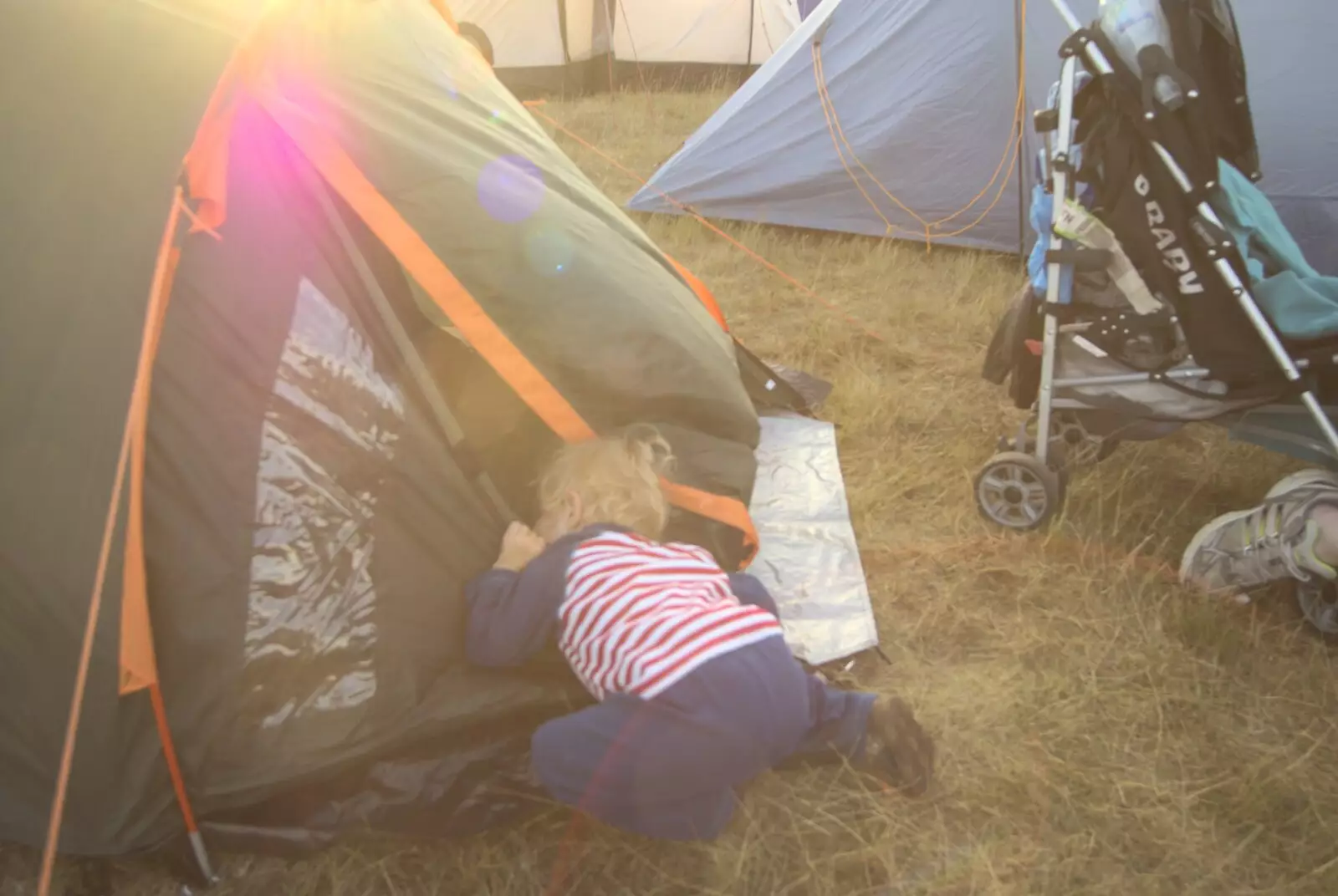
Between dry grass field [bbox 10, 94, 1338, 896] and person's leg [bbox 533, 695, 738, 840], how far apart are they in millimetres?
144

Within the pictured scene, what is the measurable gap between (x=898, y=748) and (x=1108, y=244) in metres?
1.35

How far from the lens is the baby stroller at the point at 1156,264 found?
224 cm

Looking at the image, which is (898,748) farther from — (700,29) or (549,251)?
(700,29)

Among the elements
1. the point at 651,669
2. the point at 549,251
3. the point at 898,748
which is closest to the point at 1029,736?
the point at 898,748

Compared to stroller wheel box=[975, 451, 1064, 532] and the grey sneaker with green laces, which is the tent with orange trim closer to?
stroller wheel box=[975, 451, 1064, 532]

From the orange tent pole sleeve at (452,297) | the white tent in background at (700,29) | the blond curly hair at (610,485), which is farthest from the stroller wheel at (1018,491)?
the white tent in background at (700,29)

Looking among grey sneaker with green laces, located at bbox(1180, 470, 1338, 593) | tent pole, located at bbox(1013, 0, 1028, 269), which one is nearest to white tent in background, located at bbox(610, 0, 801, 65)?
tent pole, located at bbox(1013, 0, 1028, 269)

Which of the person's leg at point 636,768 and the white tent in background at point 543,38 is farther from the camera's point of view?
the white tent in background at point 543,38

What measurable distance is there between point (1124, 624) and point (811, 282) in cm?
231

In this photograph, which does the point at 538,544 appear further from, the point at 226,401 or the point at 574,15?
the point at 574,15

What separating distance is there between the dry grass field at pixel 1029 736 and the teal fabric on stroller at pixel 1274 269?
647 mm

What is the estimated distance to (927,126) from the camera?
4266mm

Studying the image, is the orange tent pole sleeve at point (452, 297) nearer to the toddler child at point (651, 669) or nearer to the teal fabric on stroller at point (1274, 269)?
the toddler child at point (651, 669)

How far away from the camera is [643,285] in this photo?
2398 millimetres
